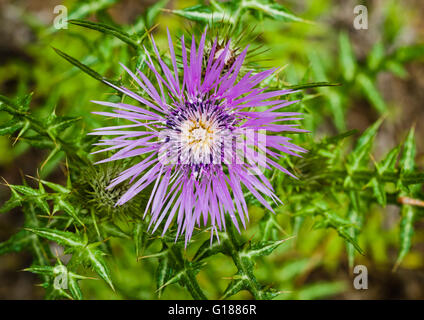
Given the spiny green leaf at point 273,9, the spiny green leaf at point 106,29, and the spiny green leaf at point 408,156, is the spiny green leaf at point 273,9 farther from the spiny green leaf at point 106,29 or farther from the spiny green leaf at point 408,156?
the spiny green leaf at point 408,156

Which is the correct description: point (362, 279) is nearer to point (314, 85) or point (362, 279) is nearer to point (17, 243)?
point (314, 85)

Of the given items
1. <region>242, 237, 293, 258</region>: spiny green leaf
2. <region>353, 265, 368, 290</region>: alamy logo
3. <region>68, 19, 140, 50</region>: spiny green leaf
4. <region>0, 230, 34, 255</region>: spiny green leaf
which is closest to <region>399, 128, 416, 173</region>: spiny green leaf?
<region>353, 265, 368, 290</region>: alamy logo

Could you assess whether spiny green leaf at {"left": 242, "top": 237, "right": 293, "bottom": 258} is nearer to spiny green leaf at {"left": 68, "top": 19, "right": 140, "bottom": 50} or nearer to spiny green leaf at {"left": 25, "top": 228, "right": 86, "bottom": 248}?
spiny green leaf at {"left": 25, "top": 228, "right": 86, "bottom": 248}

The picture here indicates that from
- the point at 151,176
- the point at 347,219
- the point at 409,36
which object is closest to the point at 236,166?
the point at 151,176

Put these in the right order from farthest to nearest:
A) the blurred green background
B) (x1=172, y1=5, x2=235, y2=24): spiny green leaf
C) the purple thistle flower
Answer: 1. the blurred green background
2. (x1=172, y1=5, x2=235, y2=24): spiny green leaf
3. the purple thistle flower

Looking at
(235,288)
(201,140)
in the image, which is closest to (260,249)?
(235,288)

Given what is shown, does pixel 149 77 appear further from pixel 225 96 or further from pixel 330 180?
pixel 330 180

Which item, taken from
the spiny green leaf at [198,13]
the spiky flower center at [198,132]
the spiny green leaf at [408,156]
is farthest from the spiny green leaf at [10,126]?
the spiny green leaf at [408,156]
